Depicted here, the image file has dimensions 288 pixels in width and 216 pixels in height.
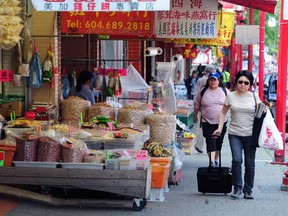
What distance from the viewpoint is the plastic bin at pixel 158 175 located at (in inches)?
380

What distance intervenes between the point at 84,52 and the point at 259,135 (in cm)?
905

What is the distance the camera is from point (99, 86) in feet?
53.2

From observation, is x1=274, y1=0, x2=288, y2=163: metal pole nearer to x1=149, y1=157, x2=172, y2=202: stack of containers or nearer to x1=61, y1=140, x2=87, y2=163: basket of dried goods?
x1=149, y1=157, x2=172, y2=202: stack of containers

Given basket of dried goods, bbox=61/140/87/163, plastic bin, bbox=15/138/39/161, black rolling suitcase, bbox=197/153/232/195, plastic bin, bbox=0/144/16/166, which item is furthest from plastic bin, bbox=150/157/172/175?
plastic bin, bbox=0/144/16/166

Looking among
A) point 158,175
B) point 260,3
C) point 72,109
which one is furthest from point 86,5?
point 260,3

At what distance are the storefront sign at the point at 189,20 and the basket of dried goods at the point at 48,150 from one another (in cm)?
452

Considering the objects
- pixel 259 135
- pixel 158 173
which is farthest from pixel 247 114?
pixel 158 173

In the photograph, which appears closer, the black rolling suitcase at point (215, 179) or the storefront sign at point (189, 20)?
the black rolling suitcase at point (215, 179)

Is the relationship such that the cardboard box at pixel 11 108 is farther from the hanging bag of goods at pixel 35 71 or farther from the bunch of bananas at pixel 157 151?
the bunch of bananas at pixel 157 151

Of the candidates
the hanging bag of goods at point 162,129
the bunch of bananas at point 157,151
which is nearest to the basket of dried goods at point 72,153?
the bunch of bananas at point 157,151

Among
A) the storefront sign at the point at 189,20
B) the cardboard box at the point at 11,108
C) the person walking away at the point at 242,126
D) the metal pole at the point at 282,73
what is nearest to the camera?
the person walking away at the point at 242,126

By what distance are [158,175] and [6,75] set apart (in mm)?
2997

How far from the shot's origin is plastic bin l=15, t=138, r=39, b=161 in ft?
29.9

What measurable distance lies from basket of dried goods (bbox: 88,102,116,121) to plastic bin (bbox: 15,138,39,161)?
250 centimetres
